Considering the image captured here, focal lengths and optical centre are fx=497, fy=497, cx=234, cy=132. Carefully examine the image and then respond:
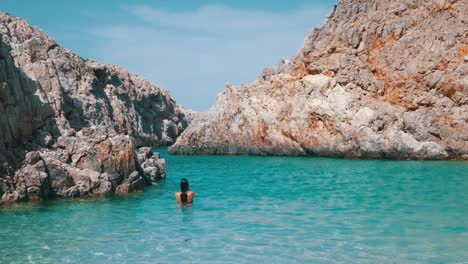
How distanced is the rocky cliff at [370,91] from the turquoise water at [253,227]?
2742 centimetres

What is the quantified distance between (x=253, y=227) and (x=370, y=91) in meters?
47.1

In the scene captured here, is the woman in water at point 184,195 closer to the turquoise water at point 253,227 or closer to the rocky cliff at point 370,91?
the turquoise water at point 253,227

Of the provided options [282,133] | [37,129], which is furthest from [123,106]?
[37,129]

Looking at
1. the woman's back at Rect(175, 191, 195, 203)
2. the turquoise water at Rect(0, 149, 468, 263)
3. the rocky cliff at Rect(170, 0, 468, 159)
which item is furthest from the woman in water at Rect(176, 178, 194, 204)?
the rocky cliff at Rect(170, 0, 468, 159)

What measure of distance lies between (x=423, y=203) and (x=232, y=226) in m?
10.2

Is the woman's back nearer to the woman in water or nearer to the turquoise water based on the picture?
the woman in water

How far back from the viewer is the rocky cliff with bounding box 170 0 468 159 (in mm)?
56156

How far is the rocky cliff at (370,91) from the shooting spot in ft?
184

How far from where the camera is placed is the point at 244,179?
39.2 meters

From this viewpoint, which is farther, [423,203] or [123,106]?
[123,106]

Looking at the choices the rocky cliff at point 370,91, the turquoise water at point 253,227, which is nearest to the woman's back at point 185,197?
the turquoise water at point 253,227

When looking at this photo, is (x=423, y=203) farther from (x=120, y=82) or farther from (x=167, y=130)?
(x=167, y=130)

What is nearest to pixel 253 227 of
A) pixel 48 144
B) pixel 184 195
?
pixel 184 195

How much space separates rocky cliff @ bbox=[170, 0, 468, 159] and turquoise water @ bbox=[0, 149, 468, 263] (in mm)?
27422
